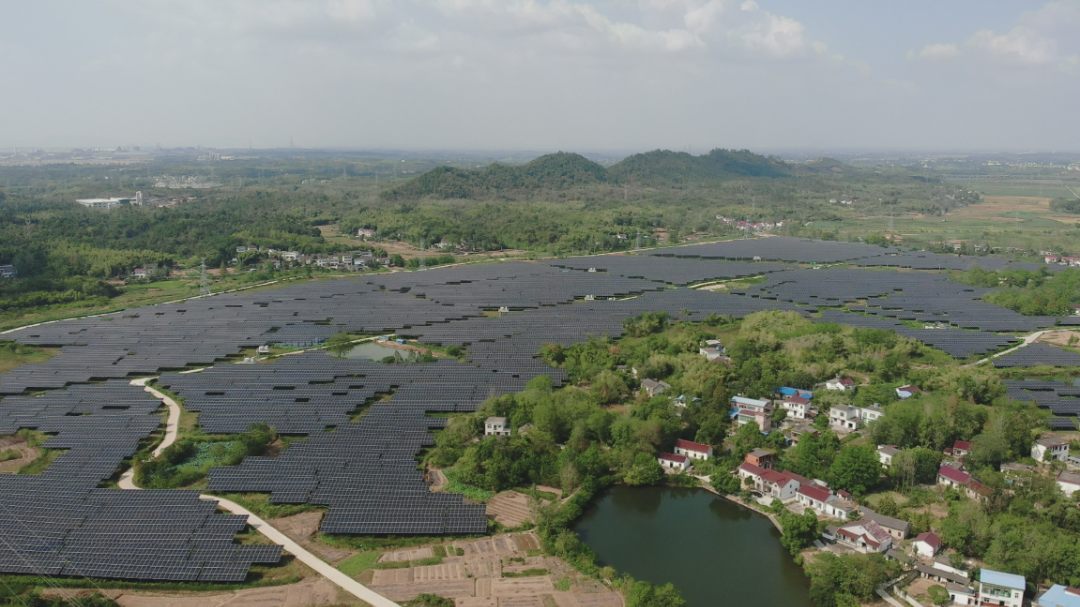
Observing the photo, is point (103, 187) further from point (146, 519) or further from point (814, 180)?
point (814, 180)

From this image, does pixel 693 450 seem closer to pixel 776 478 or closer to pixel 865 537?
pixel 776 478

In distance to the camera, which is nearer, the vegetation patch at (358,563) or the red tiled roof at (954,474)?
the vegetation patch at (358,563)

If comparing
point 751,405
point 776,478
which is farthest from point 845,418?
point 776,478

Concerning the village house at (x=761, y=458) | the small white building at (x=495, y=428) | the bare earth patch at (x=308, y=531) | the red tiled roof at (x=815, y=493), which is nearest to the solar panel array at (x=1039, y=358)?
the village house at (x=761, y=458)

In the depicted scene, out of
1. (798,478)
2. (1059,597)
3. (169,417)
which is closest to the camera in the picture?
(1059,597)

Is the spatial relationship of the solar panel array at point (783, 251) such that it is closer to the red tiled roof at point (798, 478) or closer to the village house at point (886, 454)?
the village house at point (886, 454)

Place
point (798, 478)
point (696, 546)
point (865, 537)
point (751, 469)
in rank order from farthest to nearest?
point (751, 469) < point (798, 478) < point (696, 546) < point (865, 537)

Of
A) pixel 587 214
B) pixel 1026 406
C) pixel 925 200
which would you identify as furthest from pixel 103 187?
pixel 925 200
